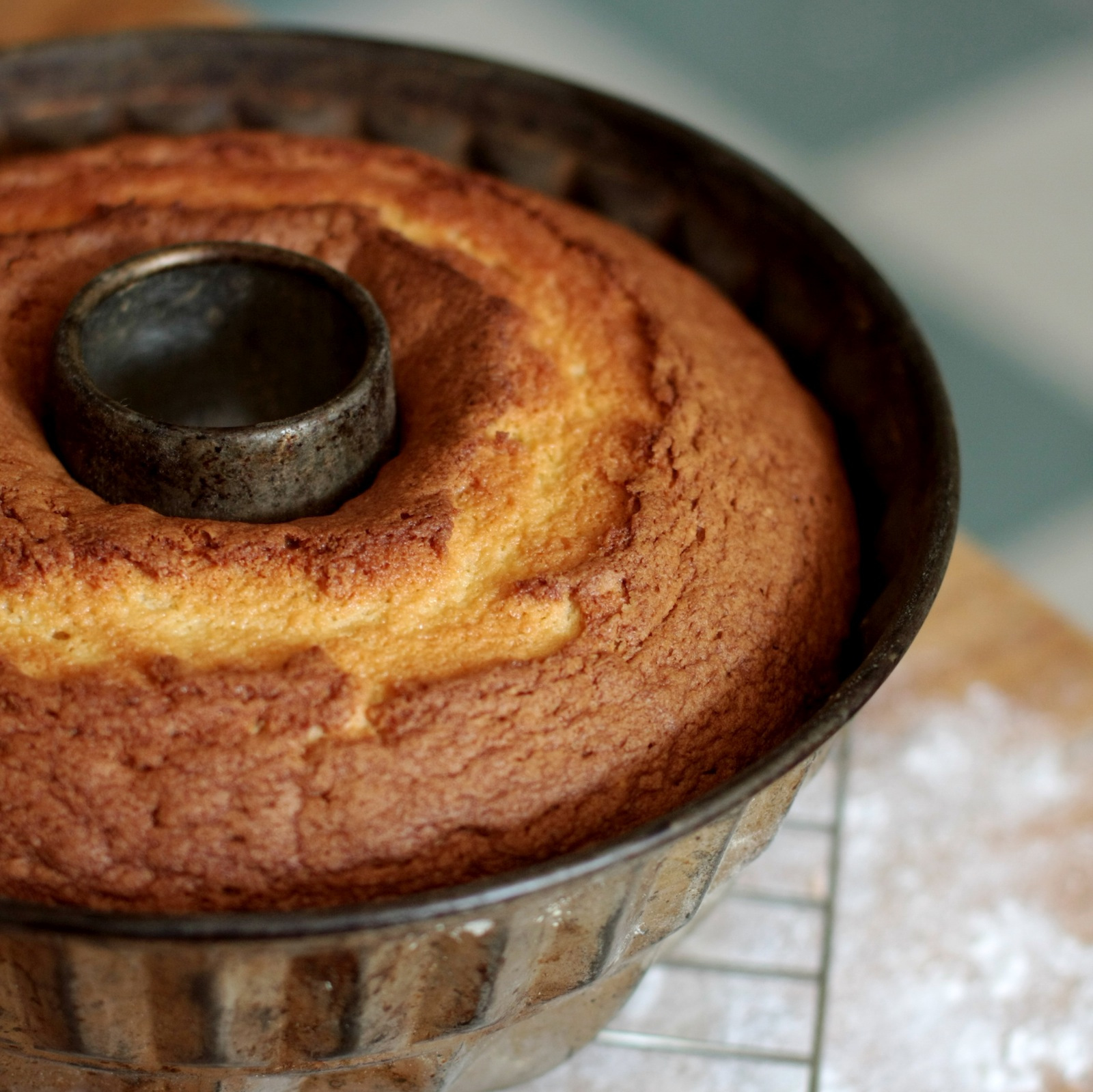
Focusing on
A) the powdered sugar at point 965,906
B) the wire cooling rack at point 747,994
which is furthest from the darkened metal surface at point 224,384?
the powdered sugar at point 965,906


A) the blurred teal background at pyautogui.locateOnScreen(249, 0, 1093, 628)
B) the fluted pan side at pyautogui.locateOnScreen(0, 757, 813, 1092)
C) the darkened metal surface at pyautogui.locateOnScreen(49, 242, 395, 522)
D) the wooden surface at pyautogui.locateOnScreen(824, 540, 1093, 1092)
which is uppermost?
the blurred teal background at pyautogui.locateOnScreen(249, 0, 1093, 628)

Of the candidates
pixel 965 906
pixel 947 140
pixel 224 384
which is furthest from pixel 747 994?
pixel 947 140

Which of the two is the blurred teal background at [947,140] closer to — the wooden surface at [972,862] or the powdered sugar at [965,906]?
the wooden surface at [972,862]

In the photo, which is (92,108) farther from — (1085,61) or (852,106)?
(1085,61)

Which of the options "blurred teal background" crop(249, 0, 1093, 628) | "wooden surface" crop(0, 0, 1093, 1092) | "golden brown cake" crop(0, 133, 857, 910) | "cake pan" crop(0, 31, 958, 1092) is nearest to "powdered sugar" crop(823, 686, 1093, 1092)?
"wooden surface" crop(0, 0, 1093, 1092)

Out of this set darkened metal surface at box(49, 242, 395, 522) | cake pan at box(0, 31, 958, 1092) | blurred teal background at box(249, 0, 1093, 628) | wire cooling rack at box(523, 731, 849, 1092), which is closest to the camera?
cake pan at box(0, 31, 958, 1092)

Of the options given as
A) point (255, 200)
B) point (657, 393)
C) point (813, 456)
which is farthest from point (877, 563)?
point (255, 200)

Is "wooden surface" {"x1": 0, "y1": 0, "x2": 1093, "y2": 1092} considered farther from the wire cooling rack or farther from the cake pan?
the cake pan

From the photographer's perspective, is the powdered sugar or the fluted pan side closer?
the fluted pan side
